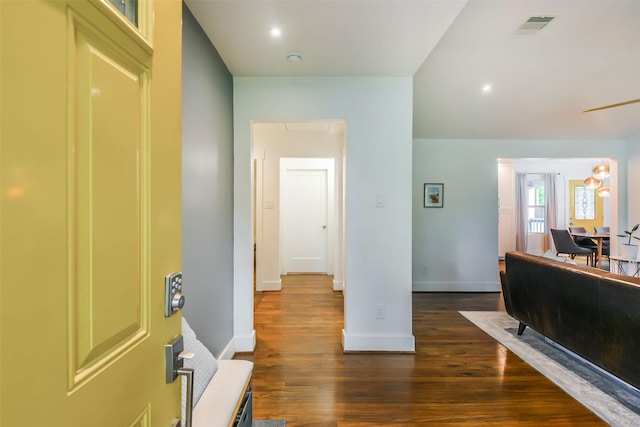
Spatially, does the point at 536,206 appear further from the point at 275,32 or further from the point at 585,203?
the point at 275,32

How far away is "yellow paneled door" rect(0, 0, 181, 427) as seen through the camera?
0.35 metres

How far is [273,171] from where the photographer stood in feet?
14.8

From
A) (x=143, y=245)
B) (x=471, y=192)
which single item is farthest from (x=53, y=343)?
(x=471, y=192)

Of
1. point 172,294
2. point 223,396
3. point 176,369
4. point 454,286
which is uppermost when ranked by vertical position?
point 172,294

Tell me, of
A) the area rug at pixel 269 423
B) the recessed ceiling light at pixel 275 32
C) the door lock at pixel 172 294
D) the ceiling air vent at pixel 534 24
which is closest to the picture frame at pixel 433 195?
the ceiling air vent at pixel 534 24

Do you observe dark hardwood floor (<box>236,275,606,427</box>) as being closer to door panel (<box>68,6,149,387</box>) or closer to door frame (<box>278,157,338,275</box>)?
door panel (<box>68,6,149,387</box>)

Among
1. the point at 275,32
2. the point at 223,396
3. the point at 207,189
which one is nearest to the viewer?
the point at 223,396

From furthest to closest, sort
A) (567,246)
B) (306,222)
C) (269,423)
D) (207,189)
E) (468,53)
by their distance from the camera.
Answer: (567,246)
(306,222)
(468,53)
(207,189)
(269,423)

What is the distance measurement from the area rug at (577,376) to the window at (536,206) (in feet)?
19.3

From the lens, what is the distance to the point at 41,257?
38 centimetres

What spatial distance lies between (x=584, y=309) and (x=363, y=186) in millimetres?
1913

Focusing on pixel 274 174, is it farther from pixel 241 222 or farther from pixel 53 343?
pixel 53 343

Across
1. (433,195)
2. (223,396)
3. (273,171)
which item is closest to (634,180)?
(433,195)

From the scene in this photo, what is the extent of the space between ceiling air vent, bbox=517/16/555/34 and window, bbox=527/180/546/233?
252 inches
